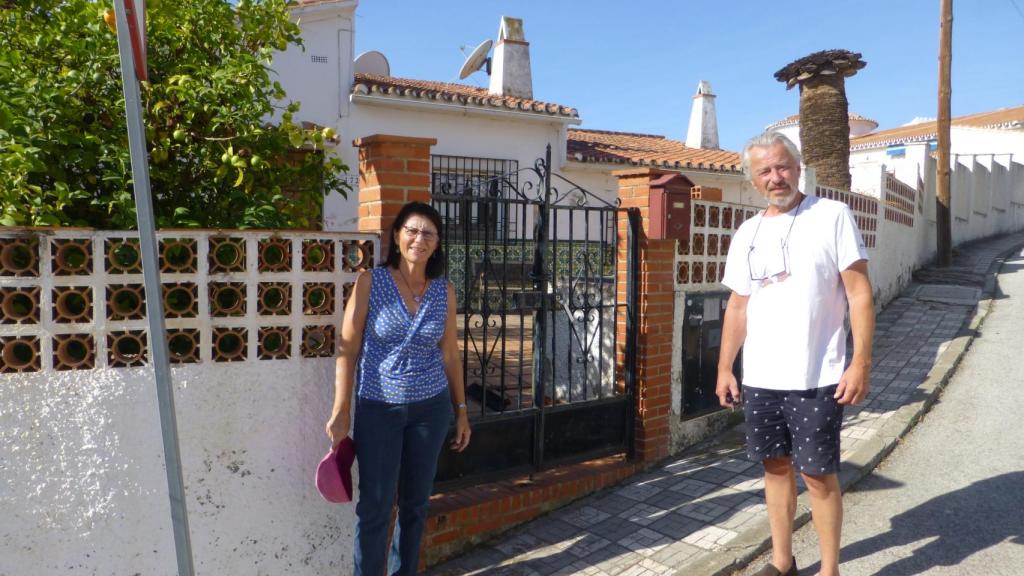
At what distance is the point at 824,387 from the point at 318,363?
2167mm

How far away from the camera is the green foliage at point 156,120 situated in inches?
108

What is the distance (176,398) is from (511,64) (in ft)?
40.0

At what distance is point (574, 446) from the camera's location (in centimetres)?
429

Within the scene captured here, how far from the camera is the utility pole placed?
12.4m

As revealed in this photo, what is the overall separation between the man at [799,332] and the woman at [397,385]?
4.43ft

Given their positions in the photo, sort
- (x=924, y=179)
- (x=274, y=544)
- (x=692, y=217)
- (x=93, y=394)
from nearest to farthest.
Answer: (x=93, y=394) < (x=274, y=544) < (x=692, y=217) < (x=924, y=179)

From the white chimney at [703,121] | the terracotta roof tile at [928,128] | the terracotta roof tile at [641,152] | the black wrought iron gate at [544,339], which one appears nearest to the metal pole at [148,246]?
the black wrought iron gate at [544,339]

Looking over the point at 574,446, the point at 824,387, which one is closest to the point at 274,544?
the point at 574,446

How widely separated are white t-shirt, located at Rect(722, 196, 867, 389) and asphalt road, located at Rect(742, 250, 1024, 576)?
1078mm

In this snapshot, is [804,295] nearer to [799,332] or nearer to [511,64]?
[799,332]

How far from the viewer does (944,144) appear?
A: 41.0 feet

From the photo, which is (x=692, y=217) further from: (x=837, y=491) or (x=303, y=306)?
(x=303, y=306)

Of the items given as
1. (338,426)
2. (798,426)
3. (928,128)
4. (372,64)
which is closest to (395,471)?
(338,426)

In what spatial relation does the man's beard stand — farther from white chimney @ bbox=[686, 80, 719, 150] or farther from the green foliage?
white chimney @ bbox=[686, 80, 719, 150]
